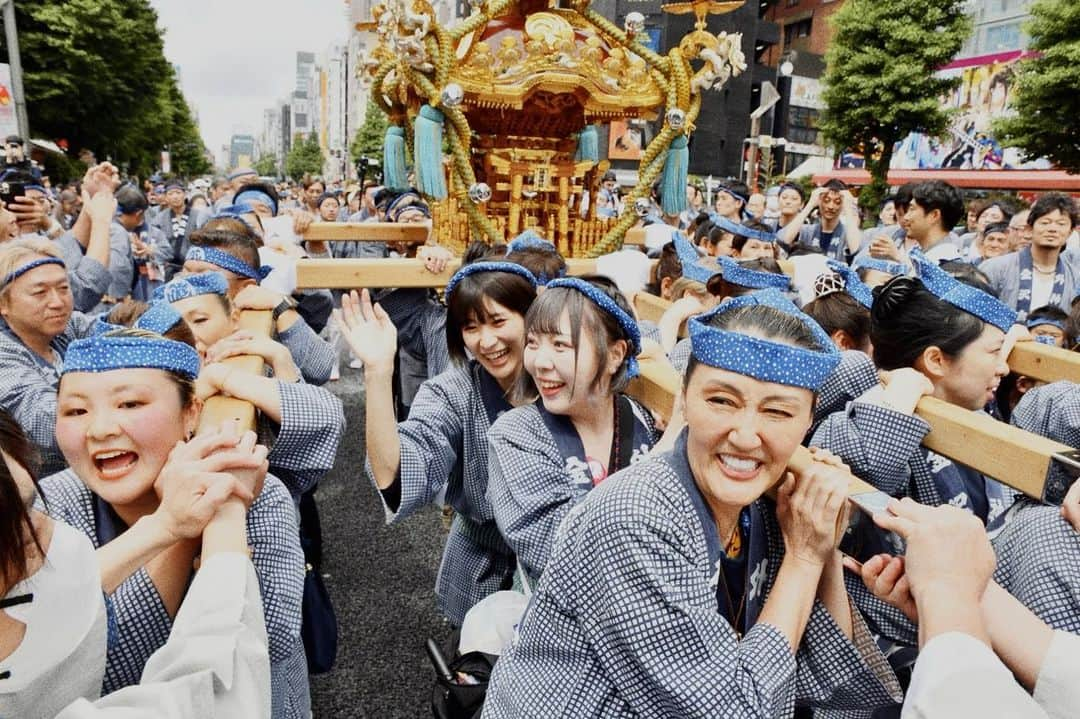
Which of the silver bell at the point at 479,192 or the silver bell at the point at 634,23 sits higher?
the silver bell at the point at 634,23

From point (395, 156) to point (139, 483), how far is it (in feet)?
12.3

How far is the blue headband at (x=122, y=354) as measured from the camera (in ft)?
4.71

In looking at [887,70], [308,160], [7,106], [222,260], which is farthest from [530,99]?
[308,160]

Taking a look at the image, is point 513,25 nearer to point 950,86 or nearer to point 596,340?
point 596,340

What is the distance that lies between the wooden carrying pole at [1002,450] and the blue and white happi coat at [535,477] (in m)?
0.63

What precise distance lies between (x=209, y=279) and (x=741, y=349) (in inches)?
75.3

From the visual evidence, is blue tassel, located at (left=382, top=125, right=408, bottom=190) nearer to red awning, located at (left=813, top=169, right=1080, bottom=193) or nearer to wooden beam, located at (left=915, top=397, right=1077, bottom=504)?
wooden beam, located at (left=915, top=397, right=1077, bottom=504)

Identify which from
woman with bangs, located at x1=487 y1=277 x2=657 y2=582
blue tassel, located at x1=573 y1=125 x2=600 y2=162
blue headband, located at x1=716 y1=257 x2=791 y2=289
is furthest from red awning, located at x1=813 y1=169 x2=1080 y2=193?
woman with bangs, located at x1=487 y1=277 x2=657 y2=582

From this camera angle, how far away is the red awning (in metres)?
19.8

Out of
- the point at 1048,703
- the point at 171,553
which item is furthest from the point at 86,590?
the point at 1048,703

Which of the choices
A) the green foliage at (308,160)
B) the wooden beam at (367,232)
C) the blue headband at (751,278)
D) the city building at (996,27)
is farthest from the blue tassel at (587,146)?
the green foliage at (308,160)

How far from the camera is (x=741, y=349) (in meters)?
1.21

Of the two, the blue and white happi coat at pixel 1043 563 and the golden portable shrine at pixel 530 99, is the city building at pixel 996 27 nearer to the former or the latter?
the golden portable shrine at pixel 530 99

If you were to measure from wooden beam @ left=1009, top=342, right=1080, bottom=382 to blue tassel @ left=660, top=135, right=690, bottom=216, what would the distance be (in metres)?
2.61
